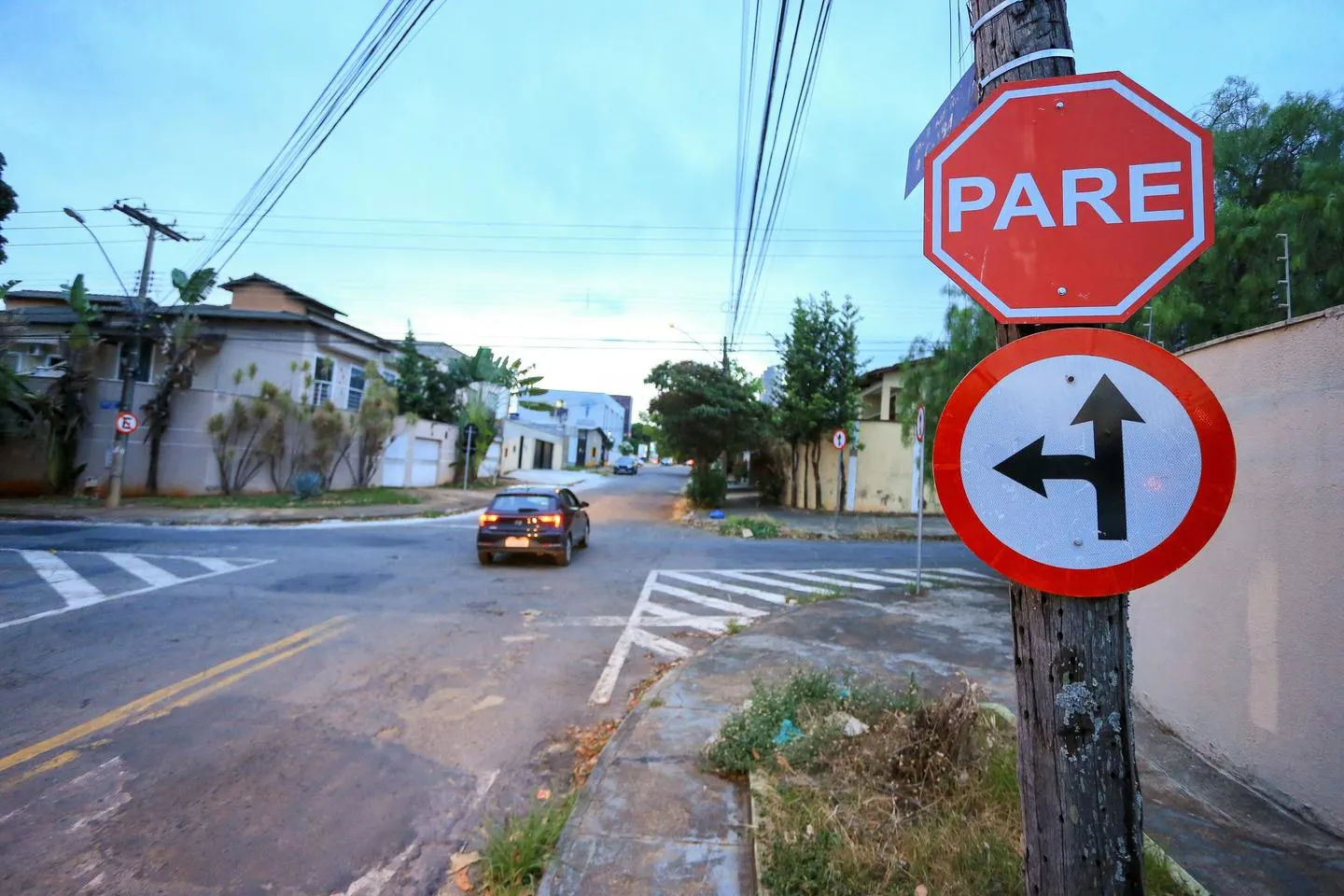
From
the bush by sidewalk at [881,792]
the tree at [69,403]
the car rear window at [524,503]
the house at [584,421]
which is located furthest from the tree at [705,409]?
the house at [584,421]

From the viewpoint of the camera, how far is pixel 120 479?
63.5ft

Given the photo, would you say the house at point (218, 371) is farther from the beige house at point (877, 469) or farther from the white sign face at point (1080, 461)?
the white sign face at point (1080, 461)

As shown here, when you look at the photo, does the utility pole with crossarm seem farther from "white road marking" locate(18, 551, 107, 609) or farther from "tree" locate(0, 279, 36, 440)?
"white road marking" locate(18, 551, 107, 609)

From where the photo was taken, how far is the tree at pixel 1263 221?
301 inches

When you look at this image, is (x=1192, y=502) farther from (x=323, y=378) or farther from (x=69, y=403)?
(x=323, y=378)

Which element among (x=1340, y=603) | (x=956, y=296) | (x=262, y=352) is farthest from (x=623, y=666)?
(x=262, y=352)

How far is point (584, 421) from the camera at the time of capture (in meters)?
82.7

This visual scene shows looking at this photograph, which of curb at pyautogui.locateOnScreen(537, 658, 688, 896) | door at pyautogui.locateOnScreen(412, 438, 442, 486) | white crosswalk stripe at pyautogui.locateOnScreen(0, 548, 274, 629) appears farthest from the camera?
door at pyautogui.locateOnScreen(412, 438, 442, 486)

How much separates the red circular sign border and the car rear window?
11.0 meters

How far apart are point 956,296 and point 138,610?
1346cm

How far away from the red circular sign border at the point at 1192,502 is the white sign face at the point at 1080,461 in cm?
2

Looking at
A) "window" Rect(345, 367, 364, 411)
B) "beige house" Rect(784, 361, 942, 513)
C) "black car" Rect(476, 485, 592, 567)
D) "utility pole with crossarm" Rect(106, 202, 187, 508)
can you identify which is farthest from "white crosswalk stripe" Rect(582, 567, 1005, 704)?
"window" Rect(345, 367, 364, 411)

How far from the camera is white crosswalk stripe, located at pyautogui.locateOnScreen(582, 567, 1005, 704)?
758 centimetres

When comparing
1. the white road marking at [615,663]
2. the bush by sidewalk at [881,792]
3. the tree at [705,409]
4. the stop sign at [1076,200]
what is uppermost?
the tree at [705,409]
